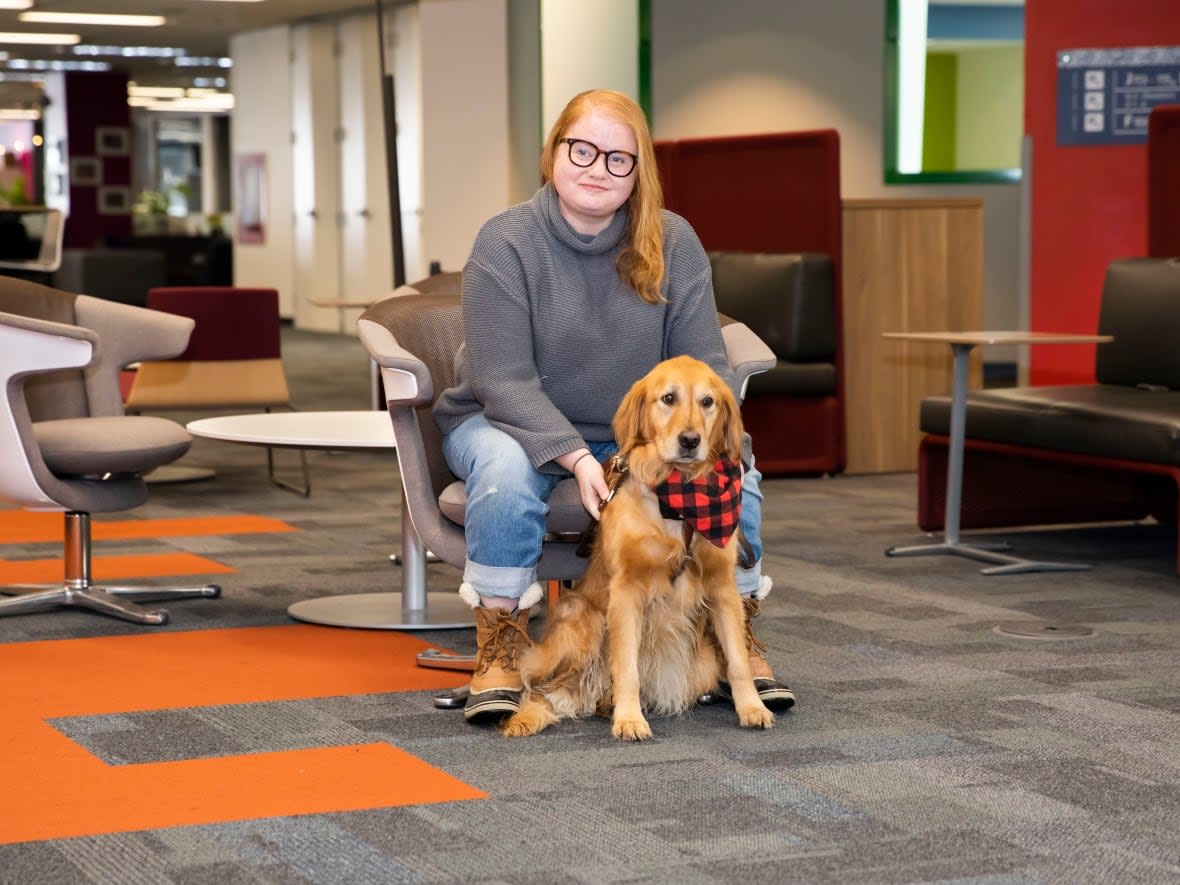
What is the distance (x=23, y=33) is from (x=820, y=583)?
15.3 meters

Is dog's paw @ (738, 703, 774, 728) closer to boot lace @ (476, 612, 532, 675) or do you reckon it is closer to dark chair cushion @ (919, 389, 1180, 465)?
boot lace @ (476, 612, 532, 675)

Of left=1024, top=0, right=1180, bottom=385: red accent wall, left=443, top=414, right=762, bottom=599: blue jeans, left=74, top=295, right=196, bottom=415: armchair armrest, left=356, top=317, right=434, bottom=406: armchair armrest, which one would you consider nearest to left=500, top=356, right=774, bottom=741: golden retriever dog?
left=443, top=414, right=762, bottom=599: blue jeans

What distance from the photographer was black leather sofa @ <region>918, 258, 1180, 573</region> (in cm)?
521

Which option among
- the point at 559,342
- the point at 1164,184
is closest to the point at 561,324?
the point at 559,342

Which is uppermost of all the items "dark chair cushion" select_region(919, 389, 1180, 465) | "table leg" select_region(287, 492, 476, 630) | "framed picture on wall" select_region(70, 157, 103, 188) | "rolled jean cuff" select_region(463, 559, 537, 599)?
"framed picture on wall" select_region(70, 157, 103, 188)

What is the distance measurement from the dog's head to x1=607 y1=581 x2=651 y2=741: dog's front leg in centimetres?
23

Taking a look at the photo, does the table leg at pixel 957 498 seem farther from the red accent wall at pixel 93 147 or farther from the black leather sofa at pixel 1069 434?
the red accent wall at pixel 93 147

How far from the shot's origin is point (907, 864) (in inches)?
92.7

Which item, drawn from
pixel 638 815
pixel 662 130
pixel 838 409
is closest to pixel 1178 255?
pixel 838 409

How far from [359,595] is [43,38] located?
15466mm

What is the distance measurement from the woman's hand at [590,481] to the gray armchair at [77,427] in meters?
1.43

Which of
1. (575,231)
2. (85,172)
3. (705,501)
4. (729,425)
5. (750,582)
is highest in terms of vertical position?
(85,172)

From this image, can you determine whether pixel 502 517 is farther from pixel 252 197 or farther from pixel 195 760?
pixel 252 197

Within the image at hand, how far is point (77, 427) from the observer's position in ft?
13.7
